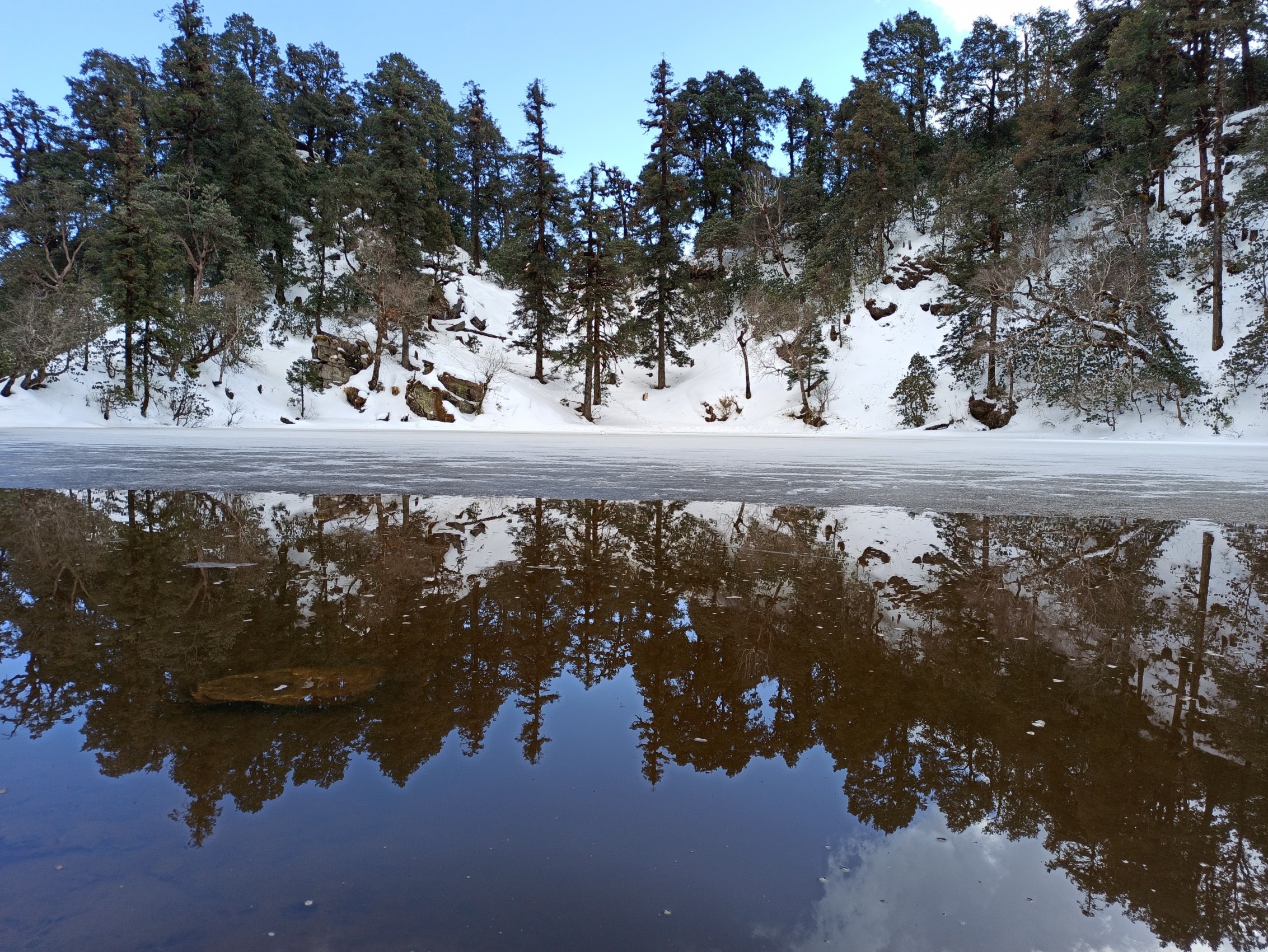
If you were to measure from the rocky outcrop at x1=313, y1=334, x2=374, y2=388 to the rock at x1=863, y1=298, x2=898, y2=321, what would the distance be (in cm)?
2612

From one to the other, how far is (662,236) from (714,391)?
9.36 metres

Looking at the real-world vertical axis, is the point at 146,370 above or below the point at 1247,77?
below

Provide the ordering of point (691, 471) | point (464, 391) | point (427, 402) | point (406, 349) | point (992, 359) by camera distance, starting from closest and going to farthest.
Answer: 1. point (691, 471)
2. point (992, 359)
3. point (427, 402)
4. point (464, 391)
5. point (406, 349)

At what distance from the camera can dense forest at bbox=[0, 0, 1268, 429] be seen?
2673cm

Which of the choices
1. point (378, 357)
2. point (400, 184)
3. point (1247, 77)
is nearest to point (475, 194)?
point (400, 184)

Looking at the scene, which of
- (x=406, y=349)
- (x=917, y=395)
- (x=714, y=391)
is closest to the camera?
(x=917, y=395)

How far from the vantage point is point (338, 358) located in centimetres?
3259

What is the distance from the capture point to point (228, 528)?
513 centimetres

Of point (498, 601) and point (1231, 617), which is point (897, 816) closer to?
point (498, 601)

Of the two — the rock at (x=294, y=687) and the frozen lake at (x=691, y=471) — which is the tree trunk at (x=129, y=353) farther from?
the rock at (x=294, y=687)

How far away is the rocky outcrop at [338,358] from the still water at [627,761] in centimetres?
3100

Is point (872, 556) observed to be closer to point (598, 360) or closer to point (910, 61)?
point (598, 360)

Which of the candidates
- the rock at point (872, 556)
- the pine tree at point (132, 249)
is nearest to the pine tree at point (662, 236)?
the pine tree at point (132, 249)

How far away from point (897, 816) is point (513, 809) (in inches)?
37.2
